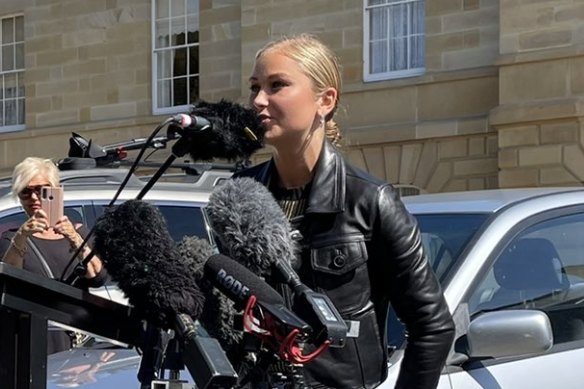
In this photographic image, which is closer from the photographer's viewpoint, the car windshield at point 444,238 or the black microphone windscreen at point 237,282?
the black microphone windscreen at point 237,282

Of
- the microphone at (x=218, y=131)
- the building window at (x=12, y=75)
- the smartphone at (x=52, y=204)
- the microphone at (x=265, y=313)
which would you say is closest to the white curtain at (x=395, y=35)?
the building window at (x=12, y=75)

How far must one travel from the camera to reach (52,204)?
564 centimetres

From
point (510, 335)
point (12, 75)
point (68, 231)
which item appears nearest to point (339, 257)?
point (510, 335)

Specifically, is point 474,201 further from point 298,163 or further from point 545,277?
point 298,163

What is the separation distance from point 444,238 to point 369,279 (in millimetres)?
1346

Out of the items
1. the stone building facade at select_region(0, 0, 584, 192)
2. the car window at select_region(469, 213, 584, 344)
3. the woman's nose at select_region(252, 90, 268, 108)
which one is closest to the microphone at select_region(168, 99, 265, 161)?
the woman's nose at select_region(252, 90, 268, 108)

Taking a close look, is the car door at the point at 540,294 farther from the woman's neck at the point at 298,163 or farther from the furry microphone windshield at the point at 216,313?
the furry microphone windshield at the point at 216,313

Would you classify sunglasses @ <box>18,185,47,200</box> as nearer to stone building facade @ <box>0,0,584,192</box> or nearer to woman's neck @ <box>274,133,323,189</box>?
woman's neck @ <box>274,133,323,189</box>

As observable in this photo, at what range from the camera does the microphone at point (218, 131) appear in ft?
9.64

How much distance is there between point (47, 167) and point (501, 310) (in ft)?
9.01

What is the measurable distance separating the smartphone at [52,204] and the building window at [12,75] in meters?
16.5

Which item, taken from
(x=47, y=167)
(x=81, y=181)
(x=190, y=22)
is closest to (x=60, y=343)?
(x=47, y=167)

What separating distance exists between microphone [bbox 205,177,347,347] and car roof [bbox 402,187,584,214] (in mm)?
1767

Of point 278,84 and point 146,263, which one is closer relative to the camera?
point 146,263
